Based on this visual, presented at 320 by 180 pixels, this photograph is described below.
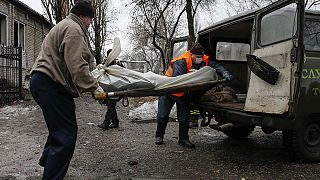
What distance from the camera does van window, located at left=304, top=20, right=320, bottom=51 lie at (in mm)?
4738

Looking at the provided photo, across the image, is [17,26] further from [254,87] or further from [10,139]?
[254,87]

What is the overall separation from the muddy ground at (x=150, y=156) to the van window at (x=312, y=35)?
65.1 inches

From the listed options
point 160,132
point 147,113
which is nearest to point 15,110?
point 147,113

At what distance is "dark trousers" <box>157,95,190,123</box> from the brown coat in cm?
255

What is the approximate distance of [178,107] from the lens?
5910 mm

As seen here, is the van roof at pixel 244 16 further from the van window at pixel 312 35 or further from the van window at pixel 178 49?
the van window at pixel 178 49

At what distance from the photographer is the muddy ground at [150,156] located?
436 centimetres

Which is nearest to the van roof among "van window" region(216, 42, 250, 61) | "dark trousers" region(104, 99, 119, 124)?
"van window" region(216, 42, 250, 61)

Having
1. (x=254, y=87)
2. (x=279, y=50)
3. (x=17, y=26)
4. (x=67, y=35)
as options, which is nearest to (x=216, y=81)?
(x=254, y=87)

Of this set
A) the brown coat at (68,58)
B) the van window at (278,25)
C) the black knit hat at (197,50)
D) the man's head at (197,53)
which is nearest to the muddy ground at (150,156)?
the brown coat at (68,58)

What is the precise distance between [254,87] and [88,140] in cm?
324

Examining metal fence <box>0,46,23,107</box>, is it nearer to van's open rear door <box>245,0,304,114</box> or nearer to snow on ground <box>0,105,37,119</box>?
snow on ground <box>0,105,37,119</box>

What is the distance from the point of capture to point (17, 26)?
55.6ft

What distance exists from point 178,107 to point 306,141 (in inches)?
82.3
